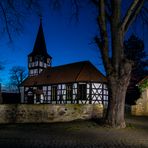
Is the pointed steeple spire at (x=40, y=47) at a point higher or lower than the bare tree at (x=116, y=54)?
higher

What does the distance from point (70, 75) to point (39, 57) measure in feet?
41.8

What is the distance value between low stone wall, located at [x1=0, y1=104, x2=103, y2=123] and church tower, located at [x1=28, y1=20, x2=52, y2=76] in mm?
28051

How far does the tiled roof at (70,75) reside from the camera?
103ft

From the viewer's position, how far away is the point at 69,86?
32156mm

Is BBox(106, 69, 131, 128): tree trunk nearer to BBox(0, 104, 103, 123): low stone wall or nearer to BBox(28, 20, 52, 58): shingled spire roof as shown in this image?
BBox(0, 104, 103, 123): low stone wall

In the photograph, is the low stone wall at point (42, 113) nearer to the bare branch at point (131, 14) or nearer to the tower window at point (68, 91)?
the bare branch at point (131, 14)

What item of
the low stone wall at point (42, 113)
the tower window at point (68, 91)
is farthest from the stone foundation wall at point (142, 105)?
the tower window at point (68, 91)

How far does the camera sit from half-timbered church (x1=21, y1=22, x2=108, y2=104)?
30703mm

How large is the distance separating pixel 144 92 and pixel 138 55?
24710 mm

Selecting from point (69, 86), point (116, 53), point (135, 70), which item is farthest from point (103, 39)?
point (135, 70)

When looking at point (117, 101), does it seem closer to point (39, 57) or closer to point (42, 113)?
point (42, 113)

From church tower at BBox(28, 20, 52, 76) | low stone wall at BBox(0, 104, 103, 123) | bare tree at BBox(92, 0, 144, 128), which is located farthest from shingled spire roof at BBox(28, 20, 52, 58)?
bare tree at BBox(92, 0, 144, 128)

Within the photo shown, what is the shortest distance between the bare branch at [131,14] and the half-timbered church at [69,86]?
18.0m

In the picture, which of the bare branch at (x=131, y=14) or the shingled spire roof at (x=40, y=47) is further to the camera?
the shingled spire roof at (x=40, y=47)
